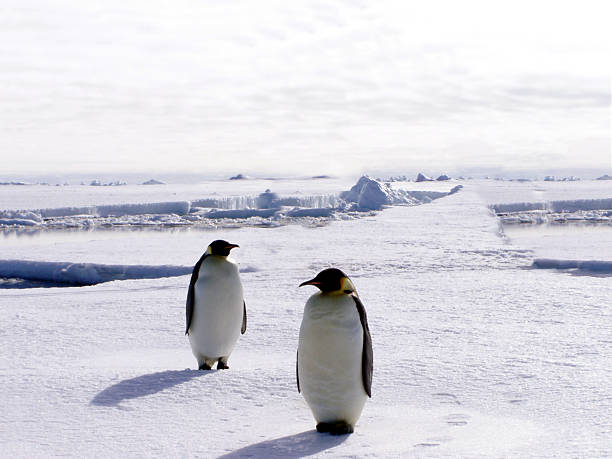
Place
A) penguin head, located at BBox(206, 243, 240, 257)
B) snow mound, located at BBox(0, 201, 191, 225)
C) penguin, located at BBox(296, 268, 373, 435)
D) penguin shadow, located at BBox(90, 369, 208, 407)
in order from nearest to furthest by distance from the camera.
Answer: penguin, located at BBox(296, 268, 373, 435), penguin shadow, located at BBox(90, 369, 208, 407), penguin head, located at BBox(206, 243, 240, 257), snow mound, located at BBox(0, 201, 191, 225)

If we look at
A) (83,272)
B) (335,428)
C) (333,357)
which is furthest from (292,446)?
(83,272)

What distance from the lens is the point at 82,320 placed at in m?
4.43

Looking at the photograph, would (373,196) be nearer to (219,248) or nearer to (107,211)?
(107,211)

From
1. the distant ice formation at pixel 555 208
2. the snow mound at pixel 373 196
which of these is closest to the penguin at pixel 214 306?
the distant ice formation at pixel 555 208

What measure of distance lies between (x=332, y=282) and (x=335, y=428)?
53 cm

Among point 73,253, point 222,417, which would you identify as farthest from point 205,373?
point 73,253

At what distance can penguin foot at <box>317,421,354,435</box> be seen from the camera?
2266 mm

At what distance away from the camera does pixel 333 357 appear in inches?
89.4

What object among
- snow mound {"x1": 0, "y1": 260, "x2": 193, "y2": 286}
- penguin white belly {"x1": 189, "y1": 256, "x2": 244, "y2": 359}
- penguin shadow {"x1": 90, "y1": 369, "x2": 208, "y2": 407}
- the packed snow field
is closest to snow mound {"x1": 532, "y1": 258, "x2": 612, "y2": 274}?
the packed snow field

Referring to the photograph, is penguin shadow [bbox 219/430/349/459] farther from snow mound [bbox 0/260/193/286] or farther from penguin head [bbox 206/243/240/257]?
snow mound [bbox 0/260/193/286]

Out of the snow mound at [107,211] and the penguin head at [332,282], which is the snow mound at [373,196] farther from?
the penguin head at [332,282]

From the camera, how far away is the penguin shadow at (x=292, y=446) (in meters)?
1.99

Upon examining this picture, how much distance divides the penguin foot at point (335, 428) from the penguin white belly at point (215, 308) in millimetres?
1004

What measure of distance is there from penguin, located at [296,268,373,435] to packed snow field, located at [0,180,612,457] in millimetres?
Result: 90
